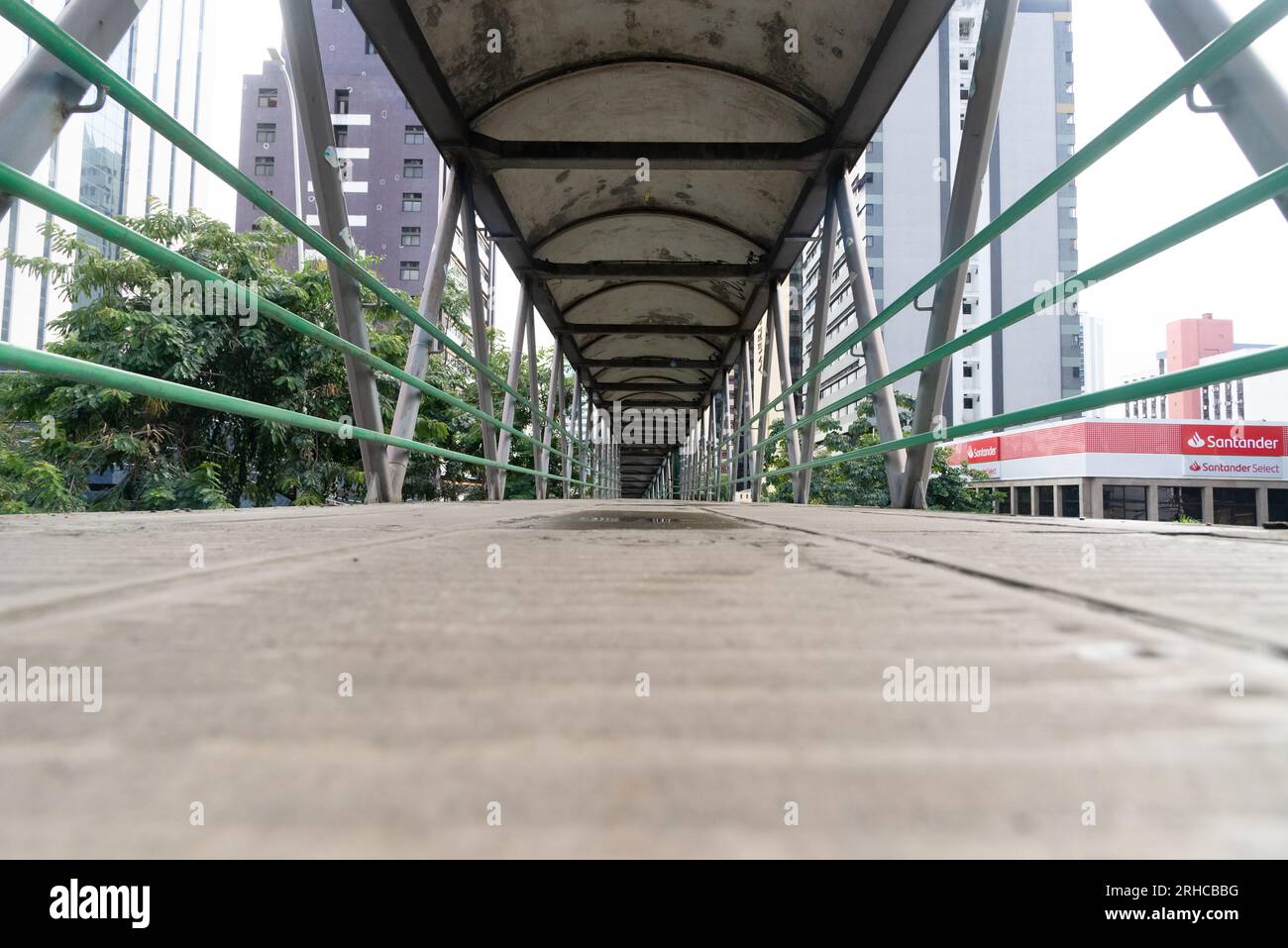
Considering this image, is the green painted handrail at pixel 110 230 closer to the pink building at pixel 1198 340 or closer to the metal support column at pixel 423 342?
the metal support column at pixel 423 342

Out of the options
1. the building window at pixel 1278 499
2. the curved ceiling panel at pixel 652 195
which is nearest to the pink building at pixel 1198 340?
the building window at pixel 1278 499

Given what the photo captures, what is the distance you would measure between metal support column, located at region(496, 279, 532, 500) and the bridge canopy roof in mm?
235

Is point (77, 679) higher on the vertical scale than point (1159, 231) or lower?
lower

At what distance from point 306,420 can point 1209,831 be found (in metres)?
2.65

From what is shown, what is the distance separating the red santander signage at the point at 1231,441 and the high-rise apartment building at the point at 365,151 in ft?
98.2

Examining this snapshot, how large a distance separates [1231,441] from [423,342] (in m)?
25.1

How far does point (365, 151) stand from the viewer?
31.2 meters

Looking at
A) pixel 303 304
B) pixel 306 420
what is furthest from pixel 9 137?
pixel 303 304

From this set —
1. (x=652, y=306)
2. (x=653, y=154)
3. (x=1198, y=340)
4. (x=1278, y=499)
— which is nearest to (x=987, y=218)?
(x=1278, y=499)

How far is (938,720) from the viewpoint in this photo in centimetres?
37

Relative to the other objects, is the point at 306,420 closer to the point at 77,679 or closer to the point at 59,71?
the point at 59,71

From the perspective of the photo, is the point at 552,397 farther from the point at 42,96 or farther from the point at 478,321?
the point at 42,96

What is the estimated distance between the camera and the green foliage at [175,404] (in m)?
8.53
